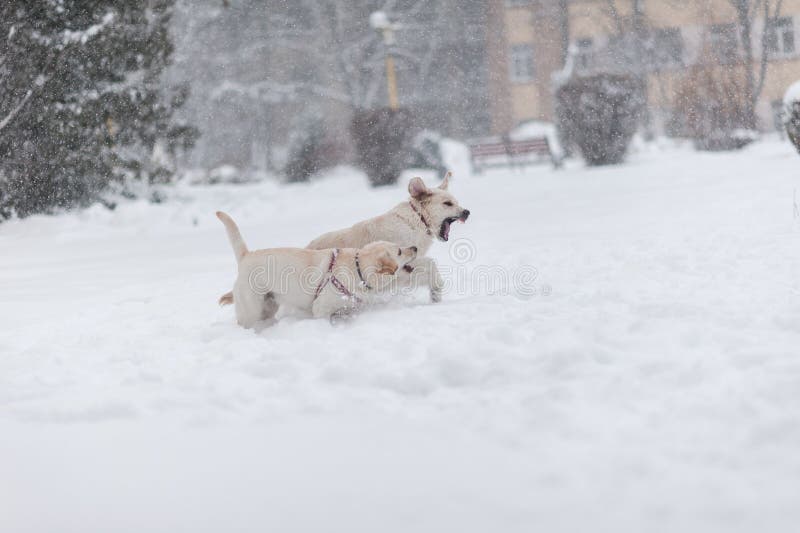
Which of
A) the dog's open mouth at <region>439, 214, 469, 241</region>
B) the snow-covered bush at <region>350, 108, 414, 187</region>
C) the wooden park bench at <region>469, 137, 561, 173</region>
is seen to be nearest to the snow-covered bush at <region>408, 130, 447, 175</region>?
the wooden park bench at <region>469, 137, 561, 173</region>

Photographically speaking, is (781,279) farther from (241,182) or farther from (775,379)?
(241,182)

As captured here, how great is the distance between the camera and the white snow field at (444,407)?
93.4 inches

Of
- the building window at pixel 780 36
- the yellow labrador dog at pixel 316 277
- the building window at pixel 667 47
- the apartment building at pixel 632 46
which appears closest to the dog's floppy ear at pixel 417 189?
the yellow labrador dog at pixel 316 277

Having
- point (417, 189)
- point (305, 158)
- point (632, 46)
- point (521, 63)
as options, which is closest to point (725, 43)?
point (632, 46)

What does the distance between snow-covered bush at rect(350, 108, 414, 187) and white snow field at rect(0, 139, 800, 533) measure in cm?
1270

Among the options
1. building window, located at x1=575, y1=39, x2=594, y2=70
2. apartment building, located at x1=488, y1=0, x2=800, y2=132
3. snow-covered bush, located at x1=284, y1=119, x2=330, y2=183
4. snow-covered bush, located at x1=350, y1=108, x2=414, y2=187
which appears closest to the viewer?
snow-covered bush, located at x1=350, y1=108, x2=414, y2=187

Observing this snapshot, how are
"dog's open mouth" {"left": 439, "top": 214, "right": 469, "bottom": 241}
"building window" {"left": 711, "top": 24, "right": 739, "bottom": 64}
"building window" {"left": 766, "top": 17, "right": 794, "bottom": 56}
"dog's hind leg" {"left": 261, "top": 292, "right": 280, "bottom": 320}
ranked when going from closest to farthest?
"dog's hind leg" {"left": 261, "top": 292, "right": 280, "bottom": 320}, "dog's open mouth" {"left": 439, "top": 214, "right": 469, "bottom": 241}, "building window" {"left": 711, "top": 24, "right": 739, "bottom": 64}, "building window" {"left": 766, "top": 17, "right": 794, "bottom": 56}

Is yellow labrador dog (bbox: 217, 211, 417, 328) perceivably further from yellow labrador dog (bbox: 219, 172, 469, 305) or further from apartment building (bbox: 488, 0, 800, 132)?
apartment building (bbox: 488, 0, 800, 132)

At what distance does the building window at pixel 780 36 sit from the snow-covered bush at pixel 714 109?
685 centimetres

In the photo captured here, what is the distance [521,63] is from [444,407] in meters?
31.9

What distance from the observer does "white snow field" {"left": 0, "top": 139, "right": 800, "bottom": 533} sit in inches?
93.4

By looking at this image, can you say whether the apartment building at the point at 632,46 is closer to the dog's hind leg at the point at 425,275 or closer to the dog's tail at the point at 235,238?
the dog's hind leg at the point at 425,275

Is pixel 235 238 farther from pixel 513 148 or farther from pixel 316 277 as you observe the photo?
pixel 513 148

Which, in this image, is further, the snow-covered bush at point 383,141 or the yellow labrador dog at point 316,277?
the snow-covered bush at point 383,141
